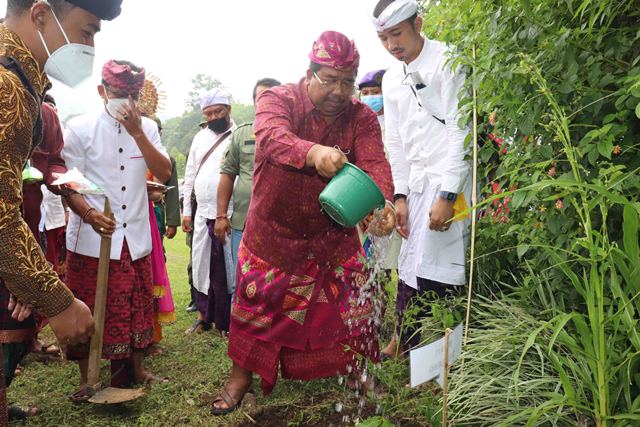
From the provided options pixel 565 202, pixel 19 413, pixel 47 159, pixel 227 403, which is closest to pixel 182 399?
pixel 227 403

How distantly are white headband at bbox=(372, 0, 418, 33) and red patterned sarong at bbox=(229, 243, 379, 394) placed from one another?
1411 millimetres

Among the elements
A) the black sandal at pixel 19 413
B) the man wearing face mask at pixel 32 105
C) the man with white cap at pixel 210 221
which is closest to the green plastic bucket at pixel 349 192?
the man wearing face mask at pixel 32 105

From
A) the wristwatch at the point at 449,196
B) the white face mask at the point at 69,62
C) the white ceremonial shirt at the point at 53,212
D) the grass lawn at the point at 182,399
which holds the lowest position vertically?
the grass lawn at the point at 182,399

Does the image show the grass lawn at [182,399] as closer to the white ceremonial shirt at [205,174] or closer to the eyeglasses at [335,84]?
the white ceremonial shirt at [205,174]

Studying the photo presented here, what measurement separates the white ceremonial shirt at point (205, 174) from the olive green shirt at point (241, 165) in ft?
0.66

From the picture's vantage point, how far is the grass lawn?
2742mm

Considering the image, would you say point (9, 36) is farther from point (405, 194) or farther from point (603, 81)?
point (405, 194)

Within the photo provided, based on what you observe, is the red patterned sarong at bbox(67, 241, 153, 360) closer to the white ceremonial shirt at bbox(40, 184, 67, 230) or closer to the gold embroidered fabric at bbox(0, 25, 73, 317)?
the white ceremonial shirt at bbox(40, 184, 67, 230)

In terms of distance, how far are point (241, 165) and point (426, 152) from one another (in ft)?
5.21

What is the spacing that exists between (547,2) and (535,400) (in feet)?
5.23

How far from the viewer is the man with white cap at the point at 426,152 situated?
291 centimetres

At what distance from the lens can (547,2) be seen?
6.78 ft

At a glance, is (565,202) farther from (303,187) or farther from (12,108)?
(12,108)

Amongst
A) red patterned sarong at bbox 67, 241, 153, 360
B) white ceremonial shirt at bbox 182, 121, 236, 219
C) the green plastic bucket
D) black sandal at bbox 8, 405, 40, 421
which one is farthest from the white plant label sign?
white ceremonial shirt at bbox 182, 121, 236, 219
